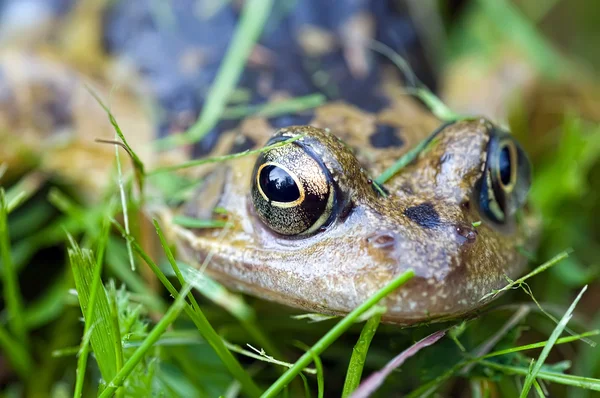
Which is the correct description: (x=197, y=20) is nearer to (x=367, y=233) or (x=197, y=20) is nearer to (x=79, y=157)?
(x=79, y=157)

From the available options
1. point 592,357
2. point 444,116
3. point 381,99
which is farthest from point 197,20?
point 592,357

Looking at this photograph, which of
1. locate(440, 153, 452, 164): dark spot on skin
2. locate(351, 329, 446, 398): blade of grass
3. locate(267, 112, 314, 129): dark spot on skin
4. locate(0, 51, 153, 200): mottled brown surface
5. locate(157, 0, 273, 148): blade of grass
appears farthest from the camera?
locate(0, 51, 153, 200): mottled brown surface

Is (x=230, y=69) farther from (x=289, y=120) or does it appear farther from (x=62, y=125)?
(x=62, y=125)

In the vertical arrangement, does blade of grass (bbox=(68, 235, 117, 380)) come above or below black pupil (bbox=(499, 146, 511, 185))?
below

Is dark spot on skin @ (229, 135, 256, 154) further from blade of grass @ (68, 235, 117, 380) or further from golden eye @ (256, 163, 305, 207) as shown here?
blade of grass @ (68, 235, 117, 380)

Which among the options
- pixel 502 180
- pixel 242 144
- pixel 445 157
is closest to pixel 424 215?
pixel 445 157

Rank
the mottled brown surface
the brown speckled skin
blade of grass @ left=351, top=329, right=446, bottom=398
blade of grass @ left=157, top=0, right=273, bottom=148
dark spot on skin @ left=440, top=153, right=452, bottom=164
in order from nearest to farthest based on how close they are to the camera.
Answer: blade of grass @ left=351, top=329, right=446, bottom=398, the brown speckled skin, dark spot on skin @ left=440, top=153, right=452, bottom=164, blade of grass @ left=157, top=0, right=273, bottom=148, the mottled brown surface

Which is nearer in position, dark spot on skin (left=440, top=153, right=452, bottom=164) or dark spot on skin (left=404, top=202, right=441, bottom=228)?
dark spot on skin (left=404, top=202, right=441, bottom=228)

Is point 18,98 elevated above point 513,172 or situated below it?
below

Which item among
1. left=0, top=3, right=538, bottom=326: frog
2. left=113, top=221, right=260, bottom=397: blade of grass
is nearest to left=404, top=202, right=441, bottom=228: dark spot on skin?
left=0, top=3, right=538, bottom=326: frog
